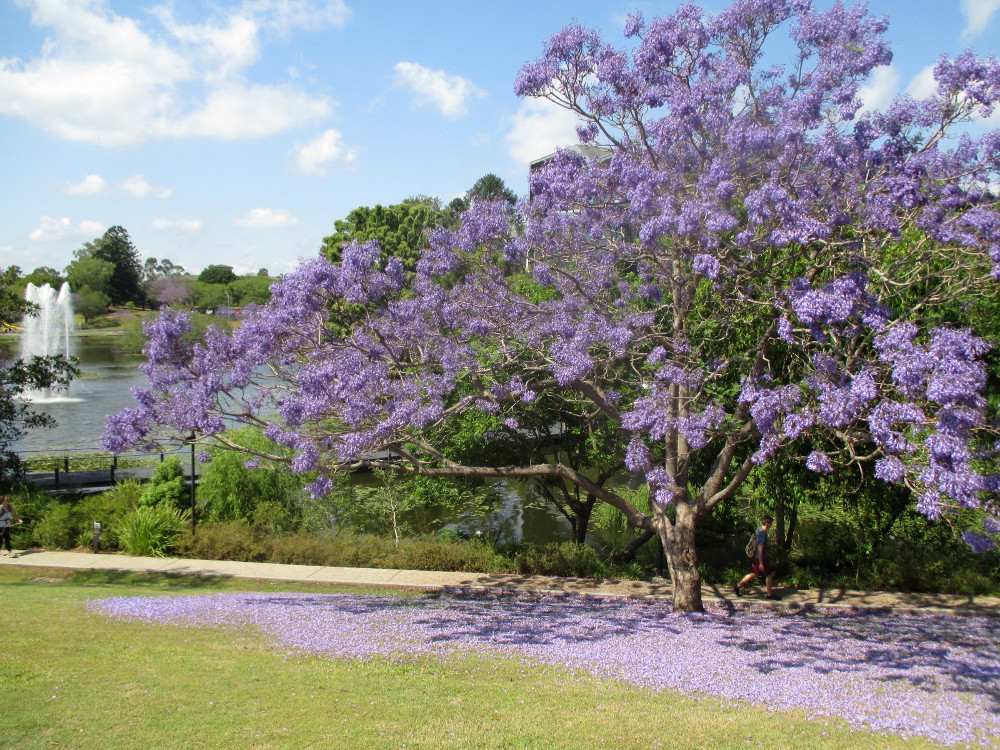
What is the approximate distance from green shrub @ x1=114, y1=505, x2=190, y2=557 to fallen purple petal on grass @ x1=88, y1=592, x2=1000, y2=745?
4982 millimetres

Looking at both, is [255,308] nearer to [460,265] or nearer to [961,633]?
[460,265]

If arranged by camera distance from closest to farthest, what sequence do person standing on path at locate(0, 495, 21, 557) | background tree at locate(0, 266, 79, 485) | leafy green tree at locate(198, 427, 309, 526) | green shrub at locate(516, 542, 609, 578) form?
green shrub at locate(516, 542, 609, 578) → person standing on path at locate(0, 495, 21, 557) → leafy green tree at locate(198, 427, 309, 526) → background tree at locate(0, 266, 79, 485)

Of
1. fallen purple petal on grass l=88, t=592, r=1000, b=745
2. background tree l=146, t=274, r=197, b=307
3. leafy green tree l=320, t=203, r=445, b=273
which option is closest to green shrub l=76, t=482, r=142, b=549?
fallen purple petal on grass l=88, t=592, r=1000, b=745

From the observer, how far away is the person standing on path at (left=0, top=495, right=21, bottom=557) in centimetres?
1488

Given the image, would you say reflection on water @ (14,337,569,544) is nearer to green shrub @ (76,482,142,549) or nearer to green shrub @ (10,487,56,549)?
green shrub @ (76,482,142,549)

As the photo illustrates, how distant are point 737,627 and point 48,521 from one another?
13.9 metres

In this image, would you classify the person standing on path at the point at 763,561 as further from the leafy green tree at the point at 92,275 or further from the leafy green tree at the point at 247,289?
the leafy green tree at the point at 92,275

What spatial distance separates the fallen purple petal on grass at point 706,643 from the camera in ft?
22.4

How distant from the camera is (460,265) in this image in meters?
11.9

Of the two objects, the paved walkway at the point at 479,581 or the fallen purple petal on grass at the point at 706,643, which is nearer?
the fallen purple petal on grass at the point at 706,643

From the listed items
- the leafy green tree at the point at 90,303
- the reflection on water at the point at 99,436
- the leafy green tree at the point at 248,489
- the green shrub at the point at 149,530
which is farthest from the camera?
the leafy green tree at the point at 90,303

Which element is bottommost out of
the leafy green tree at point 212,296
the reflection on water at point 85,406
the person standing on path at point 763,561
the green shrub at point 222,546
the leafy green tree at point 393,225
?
the green shrub at point 222,546

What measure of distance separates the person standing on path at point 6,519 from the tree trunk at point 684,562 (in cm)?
1269

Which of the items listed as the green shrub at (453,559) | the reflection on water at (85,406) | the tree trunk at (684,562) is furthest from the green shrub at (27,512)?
the tree trunk at (684,562)
